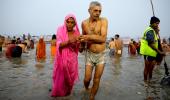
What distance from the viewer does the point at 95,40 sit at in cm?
527

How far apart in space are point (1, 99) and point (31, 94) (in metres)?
0.69

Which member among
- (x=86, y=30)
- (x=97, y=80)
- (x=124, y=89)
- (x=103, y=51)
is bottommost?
(x=124, y=89)

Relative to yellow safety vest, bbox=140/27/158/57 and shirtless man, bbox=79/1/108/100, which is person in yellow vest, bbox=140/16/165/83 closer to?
yellow safety vest, bbox=140/27/158/57

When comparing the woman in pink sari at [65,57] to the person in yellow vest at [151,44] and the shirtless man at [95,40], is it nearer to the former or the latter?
the shirtless man at [95,40]

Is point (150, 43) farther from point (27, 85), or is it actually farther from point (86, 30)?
point (27, 85)

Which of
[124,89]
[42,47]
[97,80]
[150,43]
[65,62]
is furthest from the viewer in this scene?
[42,47]

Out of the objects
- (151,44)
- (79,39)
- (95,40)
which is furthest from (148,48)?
(79,39)

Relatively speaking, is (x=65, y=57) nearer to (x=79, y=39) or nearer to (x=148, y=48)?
(x=79, y=39)

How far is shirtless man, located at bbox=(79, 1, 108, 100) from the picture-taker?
5297 millimetres

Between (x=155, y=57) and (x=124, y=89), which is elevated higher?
(x=155, y=57)

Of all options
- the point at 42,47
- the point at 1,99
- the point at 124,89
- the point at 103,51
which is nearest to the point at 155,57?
the point at 124,89

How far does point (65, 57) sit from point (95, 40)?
80cm

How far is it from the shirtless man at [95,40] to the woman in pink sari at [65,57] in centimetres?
31

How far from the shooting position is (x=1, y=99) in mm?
5672
